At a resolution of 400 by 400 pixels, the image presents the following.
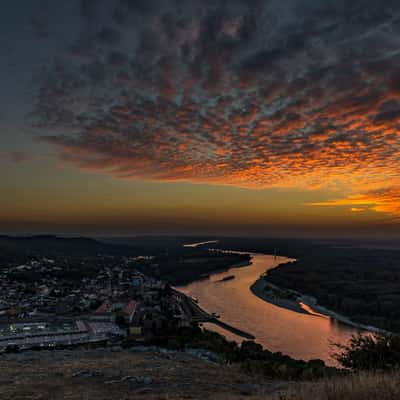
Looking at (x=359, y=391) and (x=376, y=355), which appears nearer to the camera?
(x=359, y=391)

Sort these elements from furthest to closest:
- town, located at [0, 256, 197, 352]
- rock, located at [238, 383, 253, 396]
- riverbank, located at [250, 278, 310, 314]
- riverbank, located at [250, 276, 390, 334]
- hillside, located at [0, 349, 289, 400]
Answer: riverbank, located at [250, 278, 310, 314], riverbank, located at [250, 276, 390, 334], town, located at [0, 256, 197, 352], rock, located at [238, 383, 253, 396], hillside, located at [0, 349, 289, 400]

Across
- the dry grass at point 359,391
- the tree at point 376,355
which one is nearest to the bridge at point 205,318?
the tree at point 376,355

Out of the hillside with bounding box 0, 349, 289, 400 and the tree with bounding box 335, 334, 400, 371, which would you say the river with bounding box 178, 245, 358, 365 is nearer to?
the tree with bounding box 335, 334, 400, 371

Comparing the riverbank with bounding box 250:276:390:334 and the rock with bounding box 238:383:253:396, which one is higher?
the rock with bounding box 238:383:253:396

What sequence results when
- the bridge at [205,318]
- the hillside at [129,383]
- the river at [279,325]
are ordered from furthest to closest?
the bridge at [205,318]
the river at [279,325]
the hillside at [129,383]

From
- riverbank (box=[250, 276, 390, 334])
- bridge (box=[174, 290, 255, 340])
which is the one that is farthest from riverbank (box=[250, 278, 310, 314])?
bridge (box=[174, 290, 255, 340])

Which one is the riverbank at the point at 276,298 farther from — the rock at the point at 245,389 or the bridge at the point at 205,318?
the rock at the point at 245,389

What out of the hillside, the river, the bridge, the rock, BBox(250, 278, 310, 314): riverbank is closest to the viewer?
the hillside

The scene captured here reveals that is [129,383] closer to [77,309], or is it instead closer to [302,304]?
[77,309]

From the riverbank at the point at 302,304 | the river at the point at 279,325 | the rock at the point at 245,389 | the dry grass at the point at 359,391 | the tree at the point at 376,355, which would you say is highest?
the dry grass at the point at 359,391

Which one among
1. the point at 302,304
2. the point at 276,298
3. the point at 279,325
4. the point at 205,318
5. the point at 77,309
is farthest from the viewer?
the point at 276,298

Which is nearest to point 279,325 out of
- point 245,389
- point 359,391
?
point 245,389

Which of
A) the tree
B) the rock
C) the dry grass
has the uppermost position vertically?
the dry grass
